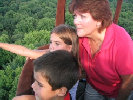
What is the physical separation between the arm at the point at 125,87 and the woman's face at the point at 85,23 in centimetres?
40

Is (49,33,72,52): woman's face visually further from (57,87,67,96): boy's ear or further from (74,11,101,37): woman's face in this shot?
(57,87,67,96): boy's ear

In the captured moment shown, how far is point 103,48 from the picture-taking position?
67.1 inches

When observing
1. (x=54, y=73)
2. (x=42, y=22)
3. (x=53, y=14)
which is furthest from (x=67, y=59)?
(x=53, y=14)

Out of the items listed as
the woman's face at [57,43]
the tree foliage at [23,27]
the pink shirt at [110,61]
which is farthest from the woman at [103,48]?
the tree foliage at [23,27]

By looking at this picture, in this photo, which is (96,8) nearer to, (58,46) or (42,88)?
(58,46)

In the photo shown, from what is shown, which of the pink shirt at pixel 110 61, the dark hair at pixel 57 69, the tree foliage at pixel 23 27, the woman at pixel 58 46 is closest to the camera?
the dark hair at pixel 57 69

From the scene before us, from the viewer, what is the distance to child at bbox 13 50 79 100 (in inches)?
54.1

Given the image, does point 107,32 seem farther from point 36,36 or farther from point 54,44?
point 36,36

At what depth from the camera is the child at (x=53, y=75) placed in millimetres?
1373

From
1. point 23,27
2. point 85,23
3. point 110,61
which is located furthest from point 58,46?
point 23,27

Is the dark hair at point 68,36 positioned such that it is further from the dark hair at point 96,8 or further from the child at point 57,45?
the dark hair at point 96,8

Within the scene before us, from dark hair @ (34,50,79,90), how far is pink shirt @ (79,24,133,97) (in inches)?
13.2

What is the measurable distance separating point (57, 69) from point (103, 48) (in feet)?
1.53

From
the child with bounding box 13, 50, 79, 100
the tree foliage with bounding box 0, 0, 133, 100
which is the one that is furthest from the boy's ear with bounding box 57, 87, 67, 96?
the tree foliage with bounding box 0, 0, 133, 100
